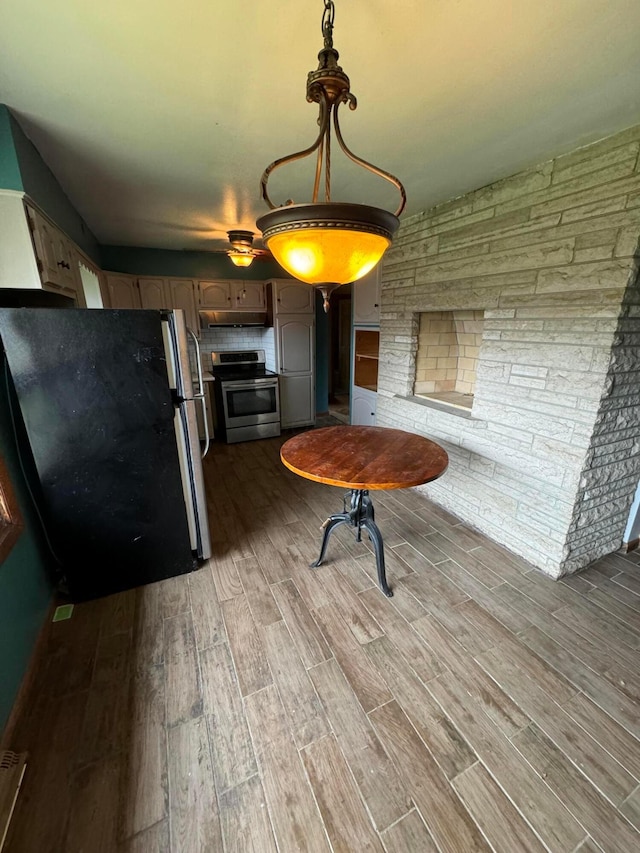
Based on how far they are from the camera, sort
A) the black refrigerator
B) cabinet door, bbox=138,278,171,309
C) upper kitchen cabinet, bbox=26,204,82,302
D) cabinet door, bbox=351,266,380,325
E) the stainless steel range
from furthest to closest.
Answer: the stainless steel range → cabinet door, bbox=138,278,171,309 → cabinet door, bbox=351,266,380,325 → the black refrigerator → upper kitchen cabinet, bbox=26,204,82,302

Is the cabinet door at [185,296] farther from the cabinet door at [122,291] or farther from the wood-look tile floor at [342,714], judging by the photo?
the wood-look tile floor at [342,714]

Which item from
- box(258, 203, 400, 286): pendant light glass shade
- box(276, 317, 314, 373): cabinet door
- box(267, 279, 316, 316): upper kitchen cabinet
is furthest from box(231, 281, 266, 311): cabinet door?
box(258, 203, 400, 286): pendant light glass shade

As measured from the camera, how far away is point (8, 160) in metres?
1.43

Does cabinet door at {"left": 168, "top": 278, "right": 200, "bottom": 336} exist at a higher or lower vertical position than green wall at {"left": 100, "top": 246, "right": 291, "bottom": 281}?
lower

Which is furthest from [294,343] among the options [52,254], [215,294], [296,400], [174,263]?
[52,254]

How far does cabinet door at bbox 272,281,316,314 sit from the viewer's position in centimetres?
436

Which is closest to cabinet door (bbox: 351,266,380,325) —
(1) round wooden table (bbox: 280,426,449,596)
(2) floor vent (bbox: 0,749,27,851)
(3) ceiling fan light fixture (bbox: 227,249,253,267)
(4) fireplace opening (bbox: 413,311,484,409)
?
(4) fireplace opening (bbox: 413,311,484,409)

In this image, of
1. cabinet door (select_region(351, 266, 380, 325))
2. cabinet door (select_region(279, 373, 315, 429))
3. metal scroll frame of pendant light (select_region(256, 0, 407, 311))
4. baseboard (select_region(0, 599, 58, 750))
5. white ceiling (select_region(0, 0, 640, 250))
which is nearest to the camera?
metal scroll frame of pendant light (select_region(256, 0, 407, 311))

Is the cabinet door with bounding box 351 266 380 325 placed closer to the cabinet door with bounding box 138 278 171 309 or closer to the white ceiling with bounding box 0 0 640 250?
the white ceiling with bounding box 0 0 640 250

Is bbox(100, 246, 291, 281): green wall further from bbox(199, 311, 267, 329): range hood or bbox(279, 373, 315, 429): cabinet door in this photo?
bbox(279, 373, 315, 429): cabinet door

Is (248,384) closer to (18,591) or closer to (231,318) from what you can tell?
(231,318)

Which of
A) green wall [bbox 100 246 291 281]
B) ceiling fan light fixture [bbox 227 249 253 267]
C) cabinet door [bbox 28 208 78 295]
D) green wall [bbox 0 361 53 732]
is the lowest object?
green wall [bbox 0 361 53 732]

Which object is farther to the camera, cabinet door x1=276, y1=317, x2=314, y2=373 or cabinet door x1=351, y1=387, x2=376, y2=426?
cabinet door x1=276, y1=317, x2=314, y2=373

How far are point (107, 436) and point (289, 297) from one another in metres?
3.21
